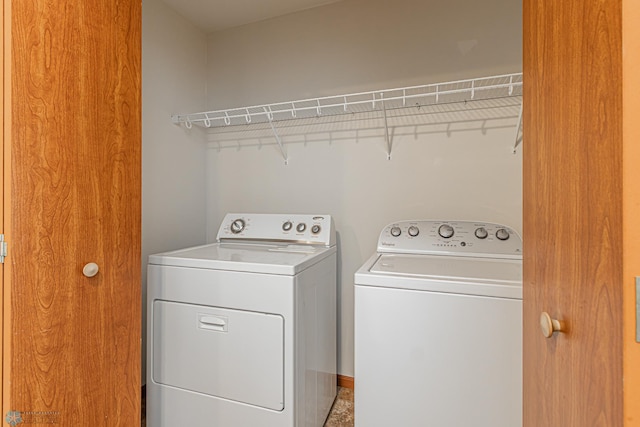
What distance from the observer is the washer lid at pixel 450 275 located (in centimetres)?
107

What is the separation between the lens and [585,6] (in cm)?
52

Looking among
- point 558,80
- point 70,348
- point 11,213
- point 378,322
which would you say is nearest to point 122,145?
point 11,213

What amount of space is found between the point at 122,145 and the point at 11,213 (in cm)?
39

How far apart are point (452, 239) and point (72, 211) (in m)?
1.58

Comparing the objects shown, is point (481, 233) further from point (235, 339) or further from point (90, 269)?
point (90, 269)

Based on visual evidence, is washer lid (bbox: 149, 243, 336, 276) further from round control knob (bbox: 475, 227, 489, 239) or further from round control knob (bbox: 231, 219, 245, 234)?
round control knob (bbox: 475, 227, 489, 239)

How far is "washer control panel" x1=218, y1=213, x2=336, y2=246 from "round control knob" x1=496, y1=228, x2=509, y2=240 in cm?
86

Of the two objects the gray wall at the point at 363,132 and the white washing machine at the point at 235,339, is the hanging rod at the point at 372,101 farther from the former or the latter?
the white washing machine at the point at 235,339

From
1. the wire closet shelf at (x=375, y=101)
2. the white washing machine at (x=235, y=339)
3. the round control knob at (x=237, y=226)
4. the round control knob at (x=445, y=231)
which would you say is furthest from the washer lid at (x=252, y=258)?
the wire closet shelf at (x=375, y=101)

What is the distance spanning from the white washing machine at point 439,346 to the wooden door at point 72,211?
0.89 m

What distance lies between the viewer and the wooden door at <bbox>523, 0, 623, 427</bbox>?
1.48ft

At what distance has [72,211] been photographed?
38.7 inches

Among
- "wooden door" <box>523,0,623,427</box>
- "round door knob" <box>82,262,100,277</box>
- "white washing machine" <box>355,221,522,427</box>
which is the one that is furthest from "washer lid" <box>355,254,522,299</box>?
"round door knob" <box>82,262,100,277</box>

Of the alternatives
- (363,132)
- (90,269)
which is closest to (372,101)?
(363,132)
